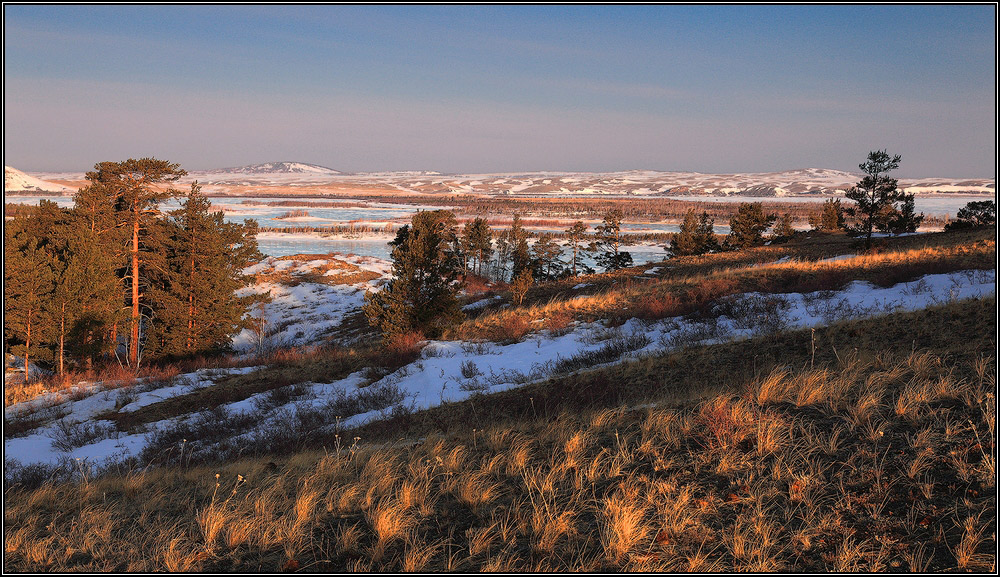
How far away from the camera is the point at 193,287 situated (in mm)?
25969

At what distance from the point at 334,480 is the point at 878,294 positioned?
1534 cm

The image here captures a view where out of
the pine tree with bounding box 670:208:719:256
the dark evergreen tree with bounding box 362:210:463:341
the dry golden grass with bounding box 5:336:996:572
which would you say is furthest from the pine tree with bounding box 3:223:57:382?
the pine tree with bounding box 670:208:719:256

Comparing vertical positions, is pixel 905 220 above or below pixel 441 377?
above

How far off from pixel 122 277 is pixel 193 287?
3.08 metres

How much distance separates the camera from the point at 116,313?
2344 centimetres

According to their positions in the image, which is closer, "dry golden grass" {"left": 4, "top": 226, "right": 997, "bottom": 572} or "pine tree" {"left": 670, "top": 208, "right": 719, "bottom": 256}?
"dry golden grass" {"left": 4, "top": 226, "right": 997, "bottom": 572}

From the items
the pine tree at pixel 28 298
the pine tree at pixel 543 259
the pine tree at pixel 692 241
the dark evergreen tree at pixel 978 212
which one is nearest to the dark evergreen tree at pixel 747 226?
the pine tree at pixel 692 241

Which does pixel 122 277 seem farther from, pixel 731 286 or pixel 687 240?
pixel 687 240

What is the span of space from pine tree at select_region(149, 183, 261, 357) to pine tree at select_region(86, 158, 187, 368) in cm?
103

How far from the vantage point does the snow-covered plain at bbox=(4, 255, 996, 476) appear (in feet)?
34.3

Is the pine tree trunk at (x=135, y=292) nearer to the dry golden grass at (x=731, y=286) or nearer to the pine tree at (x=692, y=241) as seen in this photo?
the dry golden grass at (x=731, y=286)

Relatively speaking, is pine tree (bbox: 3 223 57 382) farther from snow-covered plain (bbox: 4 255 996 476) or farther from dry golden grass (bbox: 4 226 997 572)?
dry golden grass (bbox: 4 226 997 572)

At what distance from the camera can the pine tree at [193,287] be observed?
25453mm

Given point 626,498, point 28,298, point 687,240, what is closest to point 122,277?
point 28,298
